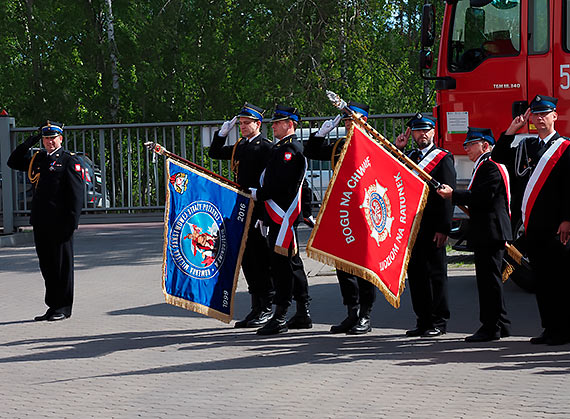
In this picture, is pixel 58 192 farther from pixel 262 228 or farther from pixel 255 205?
pixel 262 228

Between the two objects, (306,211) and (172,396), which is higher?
(306,211)

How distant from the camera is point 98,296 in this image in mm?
11711

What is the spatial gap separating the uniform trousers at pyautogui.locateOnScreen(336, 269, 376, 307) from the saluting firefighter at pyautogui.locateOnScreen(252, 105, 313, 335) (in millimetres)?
364

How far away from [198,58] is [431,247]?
57.7 ft

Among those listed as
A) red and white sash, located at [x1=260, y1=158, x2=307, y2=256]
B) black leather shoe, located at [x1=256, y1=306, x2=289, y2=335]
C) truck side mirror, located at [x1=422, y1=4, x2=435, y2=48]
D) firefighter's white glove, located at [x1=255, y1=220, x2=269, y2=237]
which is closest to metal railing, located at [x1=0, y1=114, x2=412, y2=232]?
truck side mirror, located at [x1=422, y1=4, x2=435, y2=48]

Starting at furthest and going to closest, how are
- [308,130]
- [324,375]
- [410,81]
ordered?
[410,81] → [308,130] → [324,375]

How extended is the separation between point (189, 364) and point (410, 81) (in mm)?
18663

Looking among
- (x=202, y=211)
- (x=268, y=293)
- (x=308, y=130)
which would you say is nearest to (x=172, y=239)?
(x=202, y=211)

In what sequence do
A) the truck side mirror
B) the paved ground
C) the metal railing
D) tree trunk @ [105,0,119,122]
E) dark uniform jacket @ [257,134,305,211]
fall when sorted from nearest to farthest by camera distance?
1. the paved ground
2. dark uniform jacket @ [257,134,305,211]
3. the truck side mirror
4. the metal railing
5. tree trunk @ [105,0,119,122]

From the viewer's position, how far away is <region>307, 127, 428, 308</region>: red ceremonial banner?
8500 millimetres

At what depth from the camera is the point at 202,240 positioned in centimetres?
926

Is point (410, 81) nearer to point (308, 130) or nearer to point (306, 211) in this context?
point (308, 130)

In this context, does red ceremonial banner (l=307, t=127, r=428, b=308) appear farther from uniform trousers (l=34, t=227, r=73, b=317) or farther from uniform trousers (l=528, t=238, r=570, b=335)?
uniform trousers (l=34, t=227, r=73, b=317)

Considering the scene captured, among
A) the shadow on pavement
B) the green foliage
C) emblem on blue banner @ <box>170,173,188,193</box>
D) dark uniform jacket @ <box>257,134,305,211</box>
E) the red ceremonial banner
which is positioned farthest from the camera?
the green foliage
